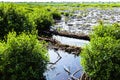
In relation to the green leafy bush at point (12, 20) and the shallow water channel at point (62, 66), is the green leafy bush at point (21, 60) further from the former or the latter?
the green leafy bush at point (12, 20)

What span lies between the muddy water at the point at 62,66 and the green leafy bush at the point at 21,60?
352 cm

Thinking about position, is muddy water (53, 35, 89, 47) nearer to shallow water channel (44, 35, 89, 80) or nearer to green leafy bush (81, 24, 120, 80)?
shallow water channel (44, 35, 89, 80)

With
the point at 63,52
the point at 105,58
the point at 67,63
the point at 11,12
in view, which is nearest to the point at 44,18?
the point at 11,12

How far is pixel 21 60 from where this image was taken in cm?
2088

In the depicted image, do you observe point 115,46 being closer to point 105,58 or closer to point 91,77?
point 105,58

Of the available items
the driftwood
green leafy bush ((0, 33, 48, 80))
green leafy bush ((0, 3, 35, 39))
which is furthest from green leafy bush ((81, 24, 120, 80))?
the driftwood

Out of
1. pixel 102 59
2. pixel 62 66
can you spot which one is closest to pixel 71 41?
pixel 62 66

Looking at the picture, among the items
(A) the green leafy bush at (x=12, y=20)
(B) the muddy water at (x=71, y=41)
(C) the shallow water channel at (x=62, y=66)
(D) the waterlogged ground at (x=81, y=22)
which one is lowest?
(D) the waterlogged ground at (x=81, y=22)

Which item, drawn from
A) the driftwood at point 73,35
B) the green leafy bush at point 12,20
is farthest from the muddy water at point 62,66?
the driftwood at point 73,35

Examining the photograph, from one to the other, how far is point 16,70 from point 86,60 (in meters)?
5.33

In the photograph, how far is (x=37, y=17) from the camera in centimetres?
4756

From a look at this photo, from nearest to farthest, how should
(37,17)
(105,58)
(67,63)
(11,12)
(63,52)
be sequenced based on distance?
(105,58) < (67,63) < (63,52) < (11,12) < (37,17)

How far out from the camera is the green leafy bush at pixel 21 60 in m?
20.5

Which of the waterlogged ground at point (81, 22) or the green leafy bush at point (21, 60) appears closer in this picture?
the green leafy bush at point (21, 60)
